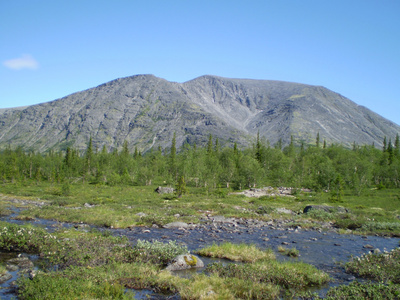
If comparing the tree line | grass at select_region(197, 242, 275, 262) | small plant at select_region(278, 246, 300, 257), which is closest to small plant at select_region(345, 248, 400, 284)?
small plant at select_region(278, 246, 300, 257)

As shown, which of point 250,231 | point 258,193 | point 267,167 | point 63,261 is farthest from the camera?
point 267,167

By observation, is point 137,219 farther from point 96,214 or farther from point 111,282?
point 111,282

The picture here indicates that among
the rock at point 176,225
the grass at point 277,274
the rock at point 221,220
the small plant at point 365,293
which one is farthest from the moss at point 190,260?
the rock at point 221,220

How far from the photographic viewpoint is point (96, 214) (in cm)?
3241

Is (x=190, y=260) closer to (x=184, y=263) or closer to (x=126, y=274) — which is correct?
(x=184, y=263)

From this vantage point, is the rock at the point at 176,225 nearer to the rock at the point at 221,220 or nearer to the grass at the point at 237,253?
the rock at the point at 221,220

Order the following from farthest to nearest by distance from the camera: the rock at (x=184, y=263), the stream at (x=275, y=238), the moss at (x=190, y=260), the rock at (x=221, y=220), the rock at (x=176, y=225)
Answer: the rock at (x=221, y=220) < the rock at (x=176, y=225) < the stream at (x=275, y=238) < the moss at (x=190, y=260) < the rock at (x=184, y=263)

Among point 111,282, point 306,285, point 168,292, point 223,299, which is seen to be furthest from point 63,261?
point 306,285

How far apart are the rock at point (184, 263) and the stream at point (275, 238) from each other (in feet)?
4.84

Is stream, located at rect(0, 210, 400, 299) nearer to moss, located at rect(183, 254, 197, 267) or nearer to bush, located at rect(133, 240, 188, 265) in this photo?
moss, located at rect(183, 254, 197, 267)

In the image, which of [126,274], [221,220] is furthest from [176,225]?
[126,274]

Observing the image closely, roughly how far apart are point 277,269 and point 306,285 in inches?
60.9

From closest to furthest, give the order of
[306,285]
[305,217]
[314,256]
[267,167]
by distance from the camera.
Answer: [306,285] → [314,256] → [305,217] → [267,167]

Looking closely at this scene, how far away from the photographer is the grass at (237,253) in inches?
717
